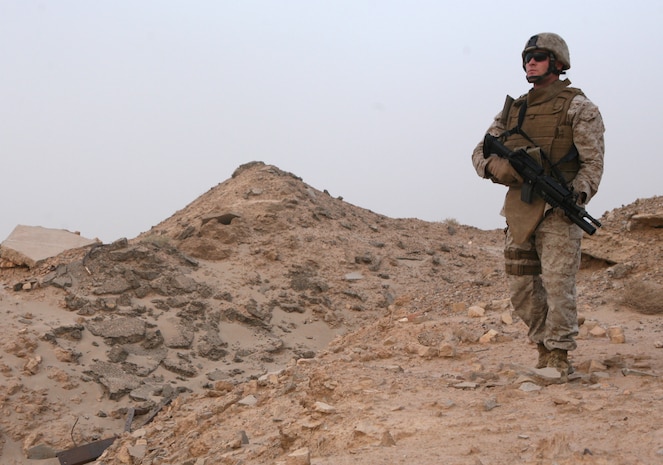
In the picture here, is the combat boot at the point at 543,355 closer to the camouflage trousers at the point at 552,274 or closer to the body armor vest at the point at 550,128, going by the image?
the camouflage trousers at the point at 552,274

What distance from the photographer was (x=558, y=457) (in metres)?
2.62

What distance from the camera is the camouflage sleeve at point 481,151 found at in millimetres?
4200

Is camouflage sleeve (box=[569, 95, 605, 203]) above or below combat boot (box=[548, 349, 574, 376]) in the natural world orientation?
above

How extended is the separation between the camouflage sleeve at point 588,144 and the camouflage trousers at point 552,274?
0.71 ft

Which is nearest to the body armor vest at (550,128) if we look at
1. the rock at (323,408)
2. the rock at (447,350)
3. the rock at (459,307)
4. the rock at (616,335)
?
the rock at (616,335)

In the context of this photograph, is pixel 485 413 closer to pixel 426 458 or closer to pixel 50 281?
pixel 426 458

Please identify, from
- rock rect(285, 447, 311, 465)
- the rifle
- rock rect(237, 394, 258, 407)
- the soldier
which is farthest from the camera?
rock rect(237, 394, 258, 407)

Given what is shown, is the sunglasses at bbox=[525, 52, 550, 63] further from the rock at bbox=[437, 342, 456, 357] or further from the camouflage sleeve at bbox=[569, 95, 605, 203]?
the rock at bbox=[437, 342, 456, 357]

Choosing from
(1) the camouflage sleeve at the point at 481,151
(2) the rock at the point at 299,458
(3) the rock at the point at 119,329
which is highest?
(1) the camouflage sleeve at the point at 481,151

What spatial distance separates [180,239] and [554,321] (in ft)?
28.5

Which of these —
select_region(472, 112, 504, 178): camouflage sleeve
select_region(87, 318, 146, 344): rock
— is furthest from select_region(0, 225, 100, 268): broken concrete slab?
select_region(472, 112, 504, 178): camouflage sleeve

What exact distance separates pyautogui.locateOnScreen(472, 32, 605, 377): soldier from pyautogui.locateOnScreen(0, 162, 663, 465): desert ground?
1.09 ft

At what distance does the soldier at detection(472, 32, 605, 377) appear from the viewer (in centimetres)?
393

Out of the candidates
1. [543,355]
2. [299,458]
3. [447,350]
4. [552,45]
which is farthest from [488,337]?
[299,458]
